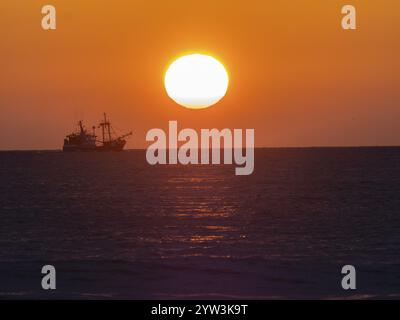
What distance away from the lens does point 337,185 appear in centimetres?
8950

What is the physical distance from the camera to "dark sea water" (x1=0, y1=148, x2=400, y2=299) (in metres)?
24.9

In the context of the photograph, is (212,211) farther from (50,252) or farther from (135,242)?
(50,252)

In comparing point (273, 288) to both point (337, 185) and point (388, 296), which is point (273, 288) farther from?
point (337, 185)

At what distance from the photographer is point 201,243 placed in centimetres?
3744

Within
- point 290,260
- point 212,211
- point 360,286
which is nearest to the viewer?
point 360,286

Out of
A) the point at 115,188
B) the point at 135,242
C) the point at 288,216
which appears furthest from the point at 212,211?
the point at 115,188

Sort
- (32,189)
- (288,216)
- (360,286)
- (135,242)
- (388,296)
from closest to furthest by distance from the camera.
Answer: (388,296), (360,286), (135,242), (288,216), (32,189)

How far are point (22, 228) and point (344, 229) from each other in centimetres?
1827

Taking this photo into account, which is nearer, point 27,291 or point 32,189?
point 27,291

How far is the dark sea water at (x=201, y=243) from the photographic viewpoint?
24.9 m

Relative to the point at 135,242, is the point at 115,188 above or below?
above

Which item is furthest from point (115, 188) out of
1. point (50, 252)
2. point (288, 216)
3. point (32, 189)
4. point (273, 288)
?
point (273, 288)
